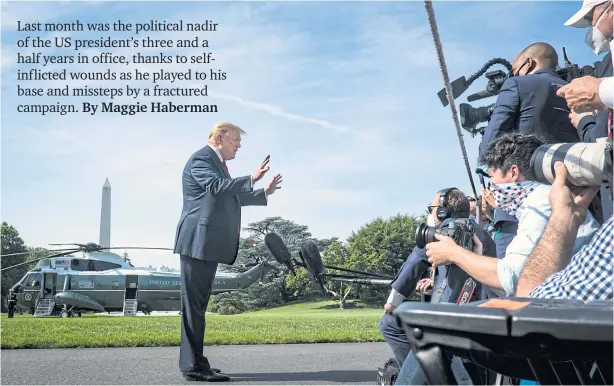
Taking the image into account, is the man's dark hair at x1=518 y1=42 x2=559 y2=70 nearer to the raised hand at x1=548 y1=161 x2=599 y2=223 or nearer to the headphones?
the headphones

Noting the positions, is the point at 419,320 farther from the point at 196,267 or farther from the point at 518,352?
the point at 196,267

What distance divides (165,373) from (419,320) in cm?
489

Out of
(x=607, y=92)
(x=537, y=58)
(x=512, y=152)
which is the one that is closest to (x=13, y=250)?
(x=537, y=58)

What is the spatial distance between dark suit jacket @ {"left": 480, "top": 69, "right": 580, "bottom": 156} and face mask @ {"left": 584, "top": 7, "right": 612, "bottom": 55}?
2.94 feet

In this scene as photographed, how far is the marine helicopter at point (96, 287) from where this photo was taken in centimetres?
3809

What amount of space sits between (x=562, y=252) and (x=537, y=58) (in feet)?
8.00

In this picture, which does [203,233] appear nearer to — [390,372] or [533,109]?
[390,372]

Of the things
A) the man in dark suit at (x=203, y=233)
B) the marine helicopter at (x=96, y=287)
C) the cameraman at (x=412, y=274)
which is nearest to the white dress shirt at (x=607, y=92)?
the cameraman at (x=412, y=274)

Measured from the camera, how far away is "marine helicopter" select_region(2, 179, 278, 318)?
38094 millimetres

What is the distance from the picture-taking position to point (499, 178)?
2.86m

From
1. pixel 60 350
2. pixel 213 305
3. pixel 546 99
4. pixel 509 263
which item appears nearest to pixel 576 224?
pixel 509 263

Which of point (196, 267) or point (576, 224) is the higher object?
point (576, 224)

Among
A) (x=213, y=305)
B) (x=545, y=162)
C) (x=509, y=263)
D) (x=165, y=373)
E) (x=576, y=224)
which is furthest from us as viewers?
(x=213, y=305)

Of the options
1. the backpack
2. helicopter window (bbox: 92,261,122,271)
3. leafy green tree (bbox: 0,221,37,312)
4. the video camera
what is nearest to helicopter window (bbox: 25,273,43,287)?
helicopter window (bbox: 92,261,122,271)
